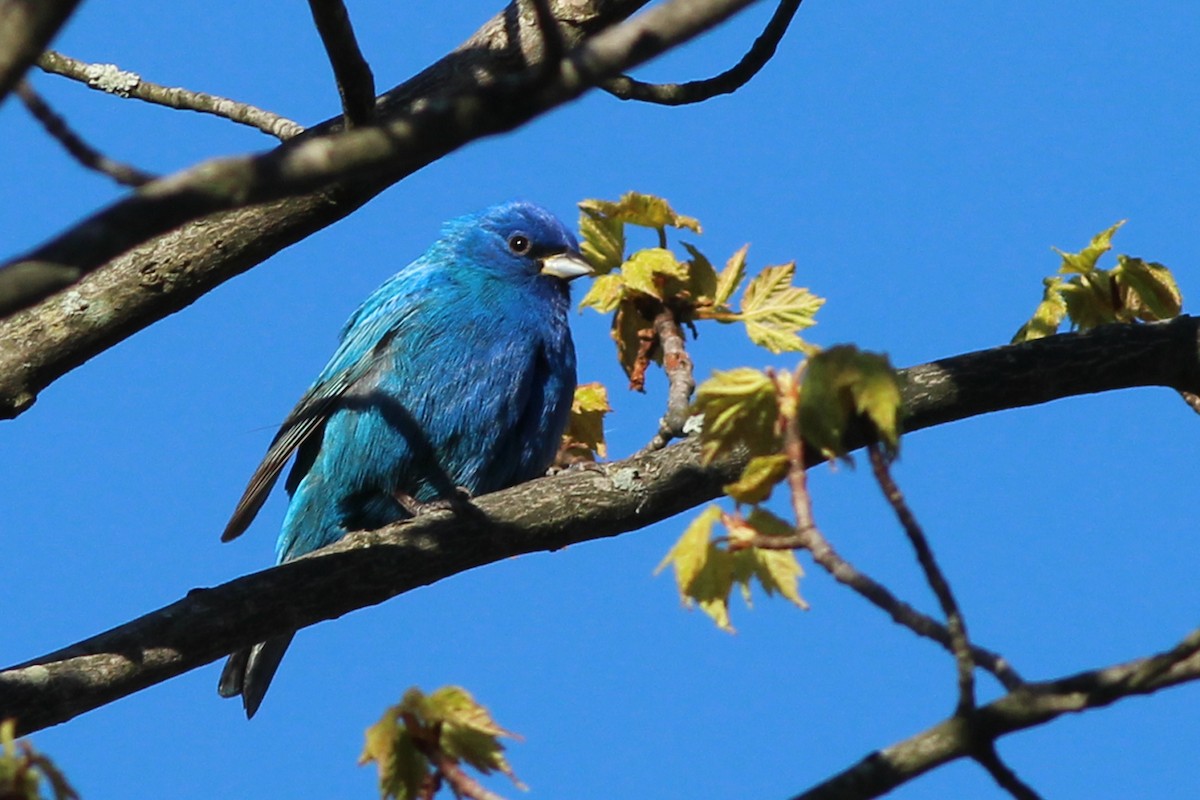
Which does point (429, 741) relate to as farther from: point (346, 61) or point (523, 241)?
point (523, 241)

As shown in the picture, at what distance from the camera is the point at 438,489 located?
8.62 meters

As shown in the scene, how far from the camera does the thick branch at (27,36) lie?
2830 mm

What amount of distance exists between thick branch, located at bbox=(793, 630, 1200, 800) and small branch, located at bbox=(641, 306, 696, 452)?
303cm

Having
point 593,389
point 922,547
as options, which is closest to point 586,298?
point 593,389

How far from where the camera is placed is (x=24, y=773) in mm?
2908

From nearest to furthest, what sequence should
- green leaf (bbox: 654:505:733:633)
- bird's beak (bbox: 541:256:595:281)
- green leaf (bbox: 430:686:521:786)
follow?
green leaf (bbox: 654:505:733:633) < green leaf (bbox: 430:686:521:786) < bird's beak (bbox: 541:256:595:281)

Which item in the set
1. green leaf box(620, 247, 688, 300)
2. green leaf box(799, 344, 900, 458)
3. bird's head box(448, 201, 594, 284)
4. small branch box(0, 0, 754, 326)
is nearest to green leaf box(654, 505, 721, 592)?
green leaf box(799, 344, 900, 458)

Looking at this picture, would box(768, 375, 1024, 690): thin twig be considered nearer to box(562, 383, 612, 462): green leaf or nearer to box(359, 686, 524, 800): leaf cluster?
box(359, 686, 524, 800): leaf cluster

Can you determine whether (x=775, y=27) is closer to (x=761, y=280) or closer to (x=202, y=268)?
(x=761, y=280)

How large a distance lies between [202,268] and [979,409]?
281 cm

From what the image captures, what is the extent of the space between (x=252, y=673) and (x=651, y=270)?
3973mm

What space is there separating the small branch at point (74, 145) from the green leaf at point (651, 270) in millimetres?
2531

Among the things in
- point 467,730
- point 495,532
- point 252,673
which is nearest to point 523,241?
point 252,673

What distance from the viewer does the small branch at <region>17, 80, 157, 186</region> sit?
3816mm
